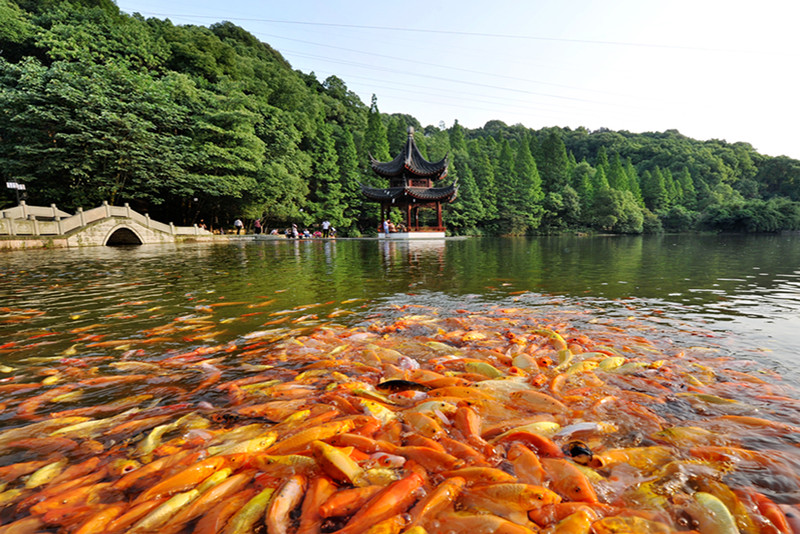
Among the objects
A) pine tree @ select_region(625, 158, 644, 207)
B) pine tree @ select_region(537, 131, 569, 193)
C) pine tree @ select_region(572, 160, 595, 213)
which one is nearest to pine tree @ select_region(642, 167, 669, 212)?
pine tree @ select_region(625, 158, 644, 207)

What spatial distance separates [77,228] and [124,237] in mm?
4276

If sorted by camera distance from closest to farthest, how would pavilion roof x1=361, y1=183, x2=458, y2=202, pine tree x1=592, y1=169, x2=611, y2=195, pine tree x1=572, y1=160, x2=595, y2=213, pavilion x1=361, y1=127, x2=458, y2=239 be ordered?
pavilion roof x1=361, y1=183, x2=458, y2=202
pavilion x1=361, y1=127, x2=458, y2=239
pine tree x1=572, y1=160, x2=595, y2=213
pine tree x1=592, y1=169, x2=611, y2=195

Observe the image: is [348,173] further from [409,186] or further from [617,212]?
[617,212]

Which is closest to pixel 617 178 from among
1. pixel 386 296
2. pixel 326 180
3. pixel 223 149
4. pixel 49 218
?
pixel 326 180

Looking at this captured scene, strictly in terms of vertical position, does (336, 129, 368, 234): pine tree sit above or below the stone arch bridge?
above

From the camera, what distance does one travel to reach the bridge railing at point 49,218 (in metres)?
16.1

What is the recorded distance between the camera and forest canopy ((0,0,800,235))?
69.9 feet

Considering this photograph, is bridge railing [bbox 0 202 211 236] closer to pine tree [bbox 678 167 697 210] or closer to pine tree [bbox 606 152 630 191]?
pine tree [bbox 606 152 630 191]

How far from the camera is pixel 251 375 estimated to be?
2770 millimetres

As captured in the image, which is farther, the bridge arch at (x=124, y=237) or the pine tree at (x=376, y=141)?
the pine tree at (x=376, y=141)

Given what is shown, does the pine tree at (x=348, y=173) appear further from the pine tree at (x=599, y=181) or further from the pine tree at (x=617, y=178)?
the pine tree at (x=617, y=178)

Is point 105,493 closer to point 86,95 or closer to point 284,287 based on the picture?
point 284,287

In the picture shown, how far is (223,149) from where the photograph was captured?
84.6 ft

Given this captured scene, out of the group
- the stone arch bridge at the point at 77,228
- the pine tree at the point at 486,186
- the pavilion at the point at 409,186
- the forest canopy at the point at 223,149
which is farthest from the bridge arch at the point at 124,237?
the pine tree at the point at 486,186
